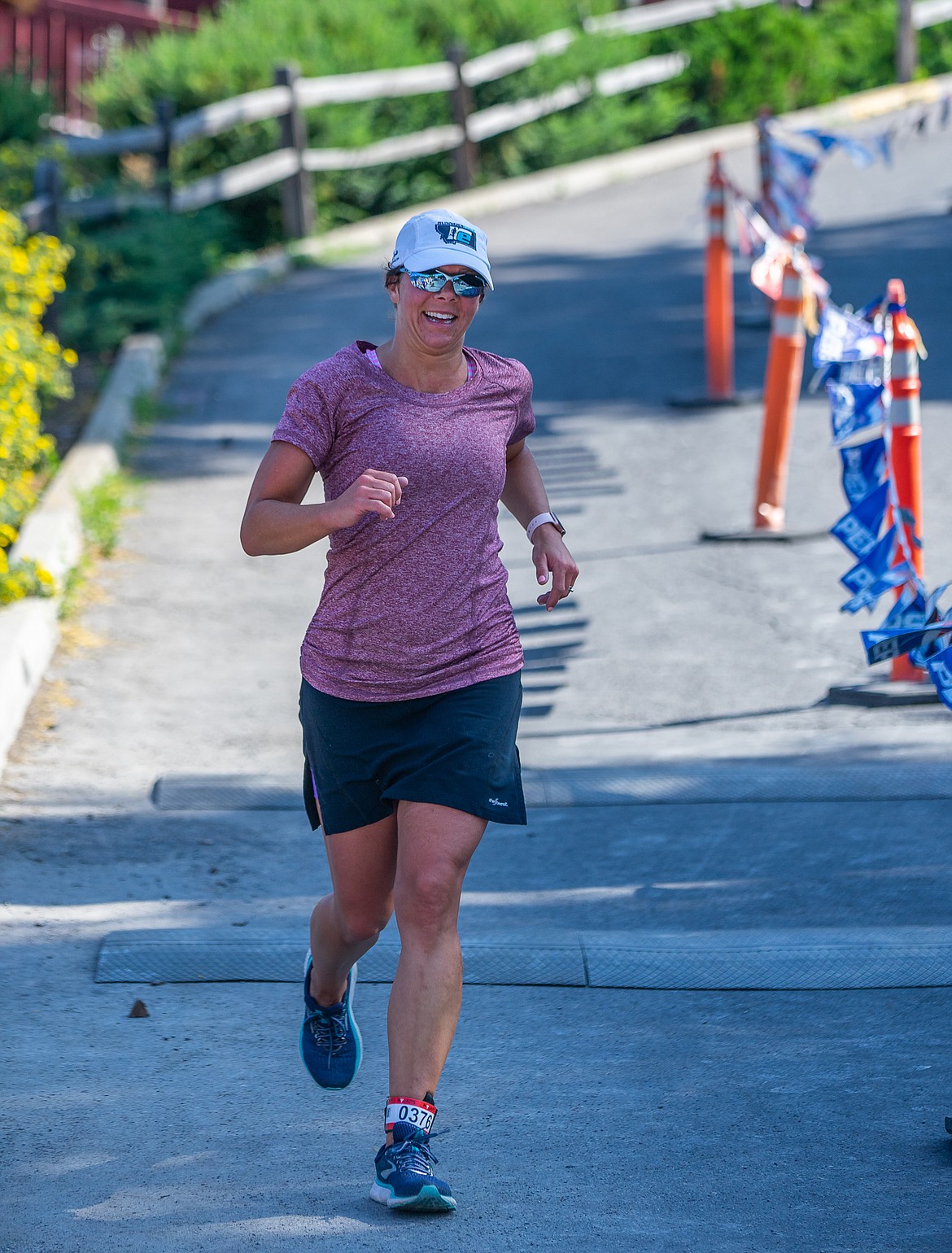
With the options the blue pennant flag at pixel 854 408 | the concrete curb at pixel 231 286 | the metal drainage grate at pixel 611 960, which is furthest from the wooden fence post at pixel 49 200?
the metal drainage grate at pixel 611 960

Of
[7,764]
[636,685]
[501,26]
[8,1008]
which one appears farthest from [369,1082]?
[501,26]

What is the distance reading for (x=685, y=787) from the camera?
19.0ft

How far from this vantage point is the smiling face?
3566 mm

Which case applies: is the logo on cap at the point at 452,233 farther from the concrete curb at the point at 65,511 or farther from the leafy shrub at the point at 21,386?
the leafy shrub at the point at 21,386

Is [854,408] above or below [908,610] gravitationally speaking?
above

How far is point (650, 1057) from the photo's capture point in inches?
159

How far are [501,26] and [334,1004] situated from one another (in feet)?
58.7

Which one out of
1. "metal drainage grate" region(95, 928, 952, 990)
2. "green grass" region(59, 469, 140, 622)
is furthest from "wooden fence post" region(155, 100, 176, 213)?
"metal drainage grate" region(95, 928, 952, 990)

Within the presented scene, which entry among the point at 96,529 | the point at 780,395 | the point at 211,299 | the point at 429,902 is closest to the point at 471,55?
the point at 211,299

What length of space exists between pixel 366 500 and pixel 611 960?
171 cm

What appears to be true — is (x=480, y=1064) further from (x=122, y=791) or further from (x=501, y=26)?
(x=501, y=26)

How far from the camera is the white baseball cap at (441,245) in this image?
3590mm

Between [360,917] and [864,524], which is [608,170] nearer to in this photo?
[864,524]

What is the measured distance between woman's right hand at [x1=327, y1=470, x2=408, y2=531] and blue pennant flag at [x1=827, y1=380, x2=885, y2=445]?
3.35 metres
